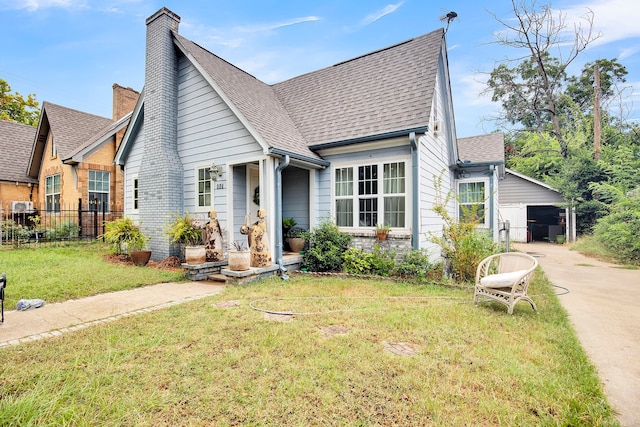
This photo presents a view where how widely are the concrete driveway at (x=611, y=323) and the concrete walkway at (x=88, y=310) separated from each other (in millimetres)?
5554

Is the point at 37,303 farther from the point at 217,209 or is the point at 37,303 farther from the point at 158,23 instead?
the point at 158,23

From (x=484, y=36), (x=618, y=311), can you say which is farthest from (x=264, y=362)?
(x=484, y=36)

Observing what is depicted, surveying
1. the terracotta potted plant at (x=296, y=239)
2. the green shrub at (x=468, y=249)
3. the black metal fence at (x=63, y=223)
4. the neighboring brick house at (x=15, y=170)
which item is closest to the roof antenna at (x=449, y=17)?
the green shrub at (x=468, y=249)

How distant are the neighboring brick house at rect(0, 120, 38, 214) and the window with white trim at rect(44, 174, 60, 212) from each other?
82cm

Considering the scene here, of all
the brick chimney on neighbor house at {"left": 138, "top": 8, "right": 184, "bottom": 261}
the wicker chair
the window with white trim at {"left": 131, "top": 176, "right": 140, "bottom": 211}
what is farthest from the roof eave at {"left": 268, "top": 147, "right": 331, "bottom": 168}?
the window with white trim at {"left": 131, "top": 176, "right": 140, "bottom": 211}

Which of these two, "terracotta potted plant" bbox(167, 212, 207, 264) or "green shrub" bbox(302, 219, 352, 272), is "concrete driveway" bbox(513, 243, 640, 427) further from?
"terracotta potted plant" bbox(167, 212, 207, 264)

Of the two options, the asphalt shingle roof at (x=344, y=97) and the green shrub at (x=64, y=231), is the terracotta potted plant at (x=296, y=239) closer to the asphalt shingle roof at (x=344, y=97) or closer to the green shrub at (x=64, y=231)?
the asphalt shingle roof at (x=344, y=97)

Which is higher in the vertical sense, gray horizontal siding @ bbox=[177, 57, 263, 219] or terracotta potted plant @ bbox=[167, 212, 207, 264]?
gray horizontal siding @ bbox=[177, 57, 263, 219]

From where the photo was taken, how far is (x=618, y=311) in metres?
4.92

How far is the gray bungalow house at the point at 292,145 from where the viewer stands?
7406 mm

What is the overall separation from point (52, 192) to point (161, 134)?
11.3 m

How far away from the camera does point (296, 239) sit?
8.51m

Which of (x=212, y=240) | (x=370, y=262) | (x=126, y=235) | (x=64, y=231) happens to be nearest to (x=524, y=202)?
(x=370, y=262)

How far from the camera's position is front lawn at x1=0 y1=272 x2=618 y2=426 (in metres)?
2.20
